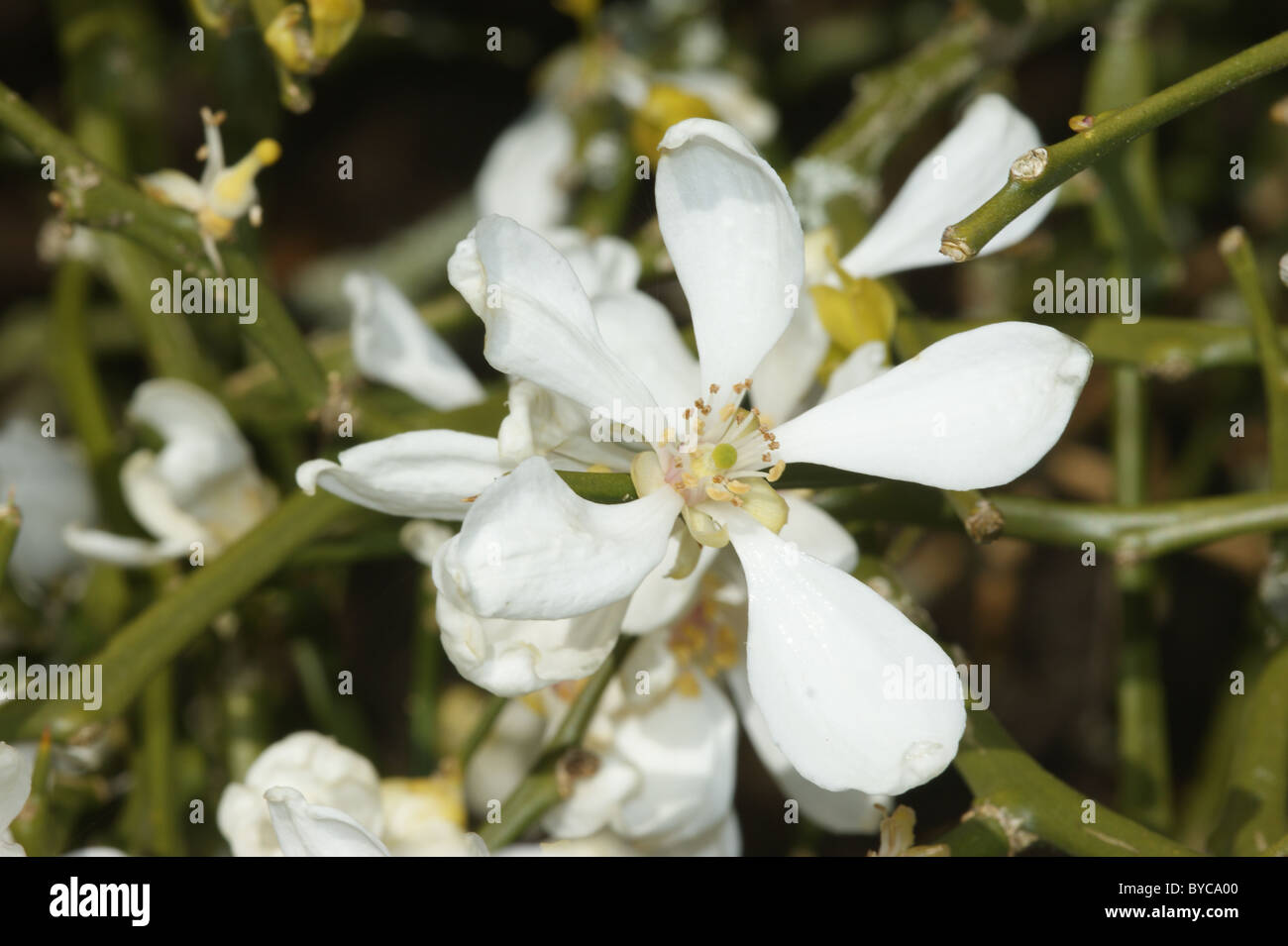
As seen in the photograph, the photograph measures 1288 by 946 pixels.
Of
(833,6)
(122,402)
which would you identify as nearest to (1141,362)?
(833,6)

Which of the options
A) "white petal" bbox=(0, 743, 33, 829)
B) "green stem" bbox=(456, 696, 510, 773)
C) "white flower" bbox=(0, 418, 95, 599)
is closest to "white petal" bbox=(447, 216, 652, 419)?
"green stem" bbox=(456, 696, 510, 773)

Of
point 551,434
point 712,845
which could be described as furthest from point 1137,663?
point 551,434

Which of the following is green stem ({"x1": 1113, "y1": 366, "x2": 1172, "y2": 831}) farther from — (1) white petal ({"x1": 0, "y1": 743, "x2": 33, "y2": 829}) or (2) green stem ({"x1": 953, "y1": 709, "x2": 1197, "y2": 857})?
(1) white petal ({"x1": 0, "y1": 743, "x2": 33, "y2": 829})

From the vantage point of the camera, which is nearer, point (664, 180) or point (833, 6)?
point (664, 180)

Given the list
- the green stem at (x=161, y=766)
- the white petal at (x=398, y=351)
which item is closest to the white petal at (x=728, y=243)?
the white petal at (x=398, y=351)

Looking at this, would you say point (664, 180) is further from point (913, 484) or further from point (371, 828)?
point (371, 828)
